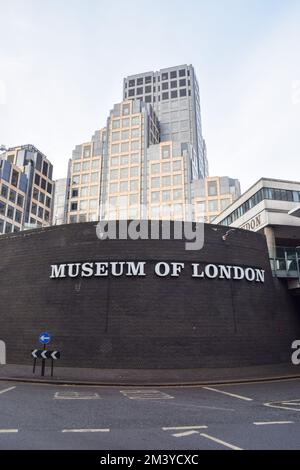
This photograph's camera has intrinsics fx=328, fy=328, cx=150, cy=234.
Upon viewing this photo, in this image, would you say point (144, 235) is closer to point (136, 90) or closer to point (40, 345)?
point (40, 345)

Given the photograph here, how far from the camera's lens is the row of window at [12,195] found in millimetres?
75000

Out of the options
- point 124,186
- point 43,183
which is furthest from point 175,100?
point 43,183

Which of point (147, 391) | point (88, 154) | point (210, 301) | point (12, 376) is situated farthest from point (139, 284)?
point (88, 154)

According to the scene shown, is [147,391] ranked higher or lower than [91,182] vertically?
lower

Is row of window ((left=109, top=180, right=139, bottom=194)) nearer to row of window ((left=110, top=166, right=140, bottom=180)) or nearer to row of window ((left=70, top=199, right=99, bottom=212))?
row of window ((left=110, top=166, right=140, bottom=180))

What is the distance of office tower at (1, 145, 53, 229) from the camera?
84.8 meters

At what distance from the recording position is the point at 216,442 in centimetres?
697

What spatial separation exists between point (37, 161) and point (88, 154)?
13.8 m

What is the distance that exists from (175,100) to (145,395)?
118920 millimetres

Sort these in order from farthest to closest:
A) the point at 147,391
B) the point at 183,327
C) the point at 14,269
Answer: the point at 14,269 < the point at 183,327 < the point at 147,391

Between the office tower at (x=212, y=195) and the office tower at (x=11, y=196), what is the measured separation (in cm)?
4281

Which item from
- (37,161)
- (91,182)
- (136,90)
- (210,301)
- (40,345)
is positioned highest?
(136,90)

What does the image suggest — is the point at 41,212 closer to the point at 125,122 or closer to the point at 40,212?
the point at 40,212

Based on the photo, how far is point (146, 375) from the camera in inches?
683
